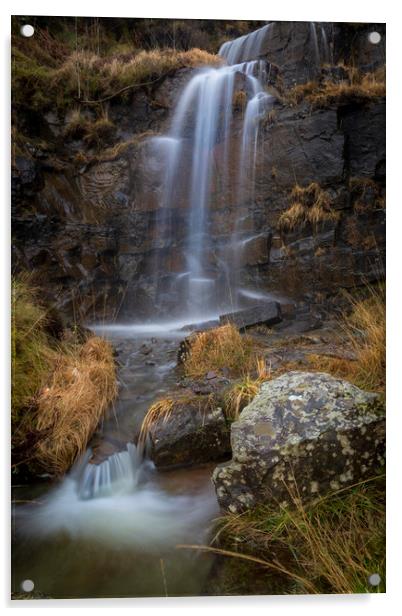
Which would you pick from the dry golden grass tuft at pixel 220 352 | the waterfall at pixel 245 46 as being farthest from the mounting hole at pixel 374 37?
the dry golden grass tuft at pixel 220 352

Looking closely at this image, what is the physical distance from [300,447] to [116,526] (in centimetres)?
93

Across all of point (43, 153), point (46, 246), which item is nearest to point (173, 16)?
point (43, 153)

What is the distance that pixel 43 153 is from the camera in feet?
8.04

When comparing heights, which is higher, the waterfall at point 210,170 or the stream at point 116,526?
the waterfall at point 210,170

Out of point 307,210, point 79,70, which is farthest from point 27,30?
point 307,210

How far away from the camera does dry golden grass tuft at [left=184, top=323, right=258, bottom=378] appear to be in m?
2.35

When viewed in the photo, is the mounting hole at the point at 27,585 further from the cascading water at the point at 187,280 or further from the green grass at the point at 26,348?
the green grass at the point at 26,348

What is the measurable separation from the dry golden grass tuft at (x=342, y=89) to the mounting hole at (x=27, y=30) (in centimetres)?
136

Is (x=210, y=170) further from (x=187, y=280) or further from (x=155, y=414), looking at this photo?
(x=155, y=414)

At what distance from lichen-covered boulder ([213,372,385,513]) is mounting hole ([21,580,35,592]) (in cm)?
92
